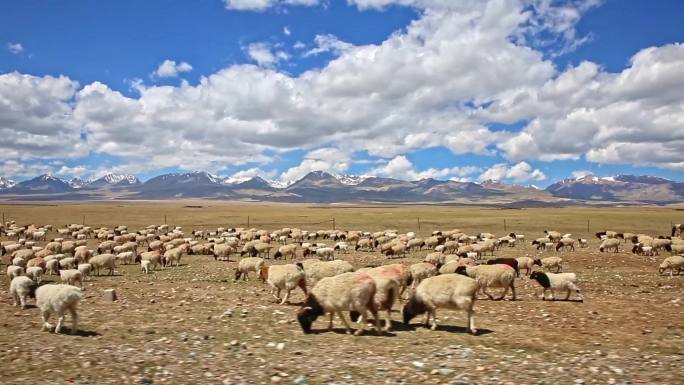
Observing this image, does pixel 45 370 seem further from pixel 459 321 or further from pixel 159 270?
pixel 159 270

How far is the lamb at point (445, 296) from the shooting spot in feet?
46.8

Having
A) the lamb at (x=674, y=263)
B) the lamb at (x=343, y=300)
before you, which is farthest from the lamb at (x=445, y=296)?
the lamb at (x=674, y=263)

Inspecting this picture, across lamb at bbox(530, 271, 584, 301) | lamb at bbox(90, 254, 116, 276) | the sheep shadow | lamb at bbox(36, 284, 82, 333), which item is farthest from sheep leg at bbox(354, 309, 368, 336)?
lamb at bbox(90, 254, 116, 276)

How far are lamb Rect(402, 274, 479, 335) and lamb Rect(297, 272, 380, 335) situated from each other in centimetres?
152

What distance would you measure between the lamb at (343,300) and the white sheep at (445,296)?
152 centimetres

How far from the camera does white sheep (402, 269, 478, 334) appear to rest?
46.8 ft

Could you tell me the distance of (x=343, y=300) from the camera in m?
14.1

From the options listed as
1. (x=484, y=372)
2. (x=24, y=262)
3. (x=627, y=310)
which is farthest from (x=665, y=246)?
(x=24, y=262)

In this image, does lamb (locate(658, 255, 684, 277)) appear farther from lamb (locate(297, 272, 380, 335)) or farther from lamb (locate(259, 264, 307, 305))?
lamb (locate(297, 272, 380, 335))

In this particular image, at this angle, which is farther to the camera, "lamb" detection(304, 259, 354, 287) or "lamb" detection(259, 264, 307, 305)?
"lamb" detection(304, 259, 354, 287)

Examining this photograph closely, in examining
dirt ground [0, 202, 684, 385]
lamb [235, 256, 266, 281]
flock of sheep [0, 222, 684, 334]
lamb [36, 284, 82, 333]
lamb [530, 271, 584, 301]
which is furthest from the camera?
lamb [235, 256, 266, 281]

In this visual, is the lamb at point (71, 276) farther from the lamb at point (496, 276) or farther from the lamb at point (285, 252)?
the lamb at point (496, 276)

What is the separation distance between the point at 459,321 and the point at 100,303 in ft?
43.9

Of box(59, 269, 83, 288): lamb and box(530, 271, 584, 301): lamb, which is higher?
box(530, 271, 584, 301): lamb
